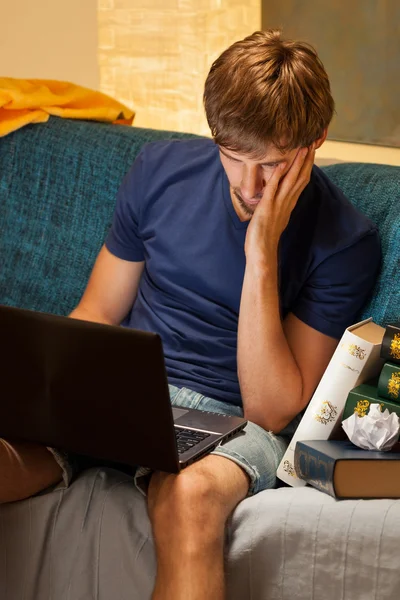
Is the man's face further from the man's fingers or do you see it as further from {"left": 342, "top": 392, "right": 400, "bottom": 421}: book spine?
{"left": 342, "top": 392, "right": 400, "bottom": 421}: book spine

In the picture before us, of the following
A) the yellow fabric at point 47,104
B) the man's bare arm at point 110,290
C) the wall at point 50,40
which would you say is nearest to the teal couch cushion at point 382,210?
the man's bare arm at point 110,290

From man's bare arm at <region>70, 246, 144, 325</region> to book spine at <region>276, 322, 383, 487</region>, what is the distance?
0.51 meters

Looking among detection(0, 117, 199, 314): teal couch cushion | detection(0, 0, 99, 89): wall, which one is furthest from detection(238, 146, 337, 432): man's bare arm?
detection(0, 0, 99, 89): wall

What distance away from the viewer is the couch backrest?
2.22 meters

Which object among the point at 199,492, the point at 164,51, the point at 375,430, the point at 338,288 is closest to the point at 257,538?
the point at 199,492

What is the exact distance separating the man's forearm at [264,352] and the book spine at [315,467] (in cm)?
16

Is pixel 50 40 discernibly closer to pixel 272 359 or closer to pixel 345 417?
pixel 272 359

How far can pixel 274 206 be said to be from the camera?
5.44 feet

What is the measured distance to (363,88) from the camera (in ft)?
7.59

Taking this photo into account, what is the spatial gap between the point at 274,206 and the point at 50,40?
5.91ft

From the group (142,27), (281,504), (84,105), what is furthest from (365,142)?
(281,504)

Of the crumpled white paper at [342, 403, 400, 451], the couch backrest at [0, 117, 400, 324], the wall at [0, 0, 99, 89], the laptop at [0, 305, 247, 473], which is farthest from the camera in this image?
the wall at [0, 0, 99, 89]

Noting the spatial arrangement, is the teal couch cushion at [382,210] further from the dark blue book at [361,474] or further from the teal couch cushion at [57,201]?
the teal couch cushion at [57,201]

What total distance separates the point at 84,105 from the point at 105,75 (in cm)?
60
